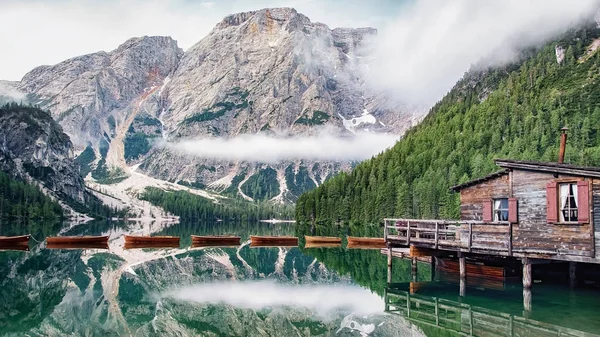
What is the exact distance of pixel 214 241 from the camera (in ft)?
283

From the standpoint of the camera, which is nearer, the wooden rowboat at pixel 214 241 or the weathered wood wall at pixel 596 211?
the weathered wood wall at pixel 596 211

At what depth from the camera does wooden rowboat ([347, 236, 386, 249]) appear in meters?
75.4

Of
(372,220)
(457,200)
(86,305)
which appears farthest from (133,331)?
(372,220)

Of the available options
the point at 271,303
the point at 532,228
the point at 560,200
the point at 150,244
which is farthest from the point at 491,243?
the point at 150,244

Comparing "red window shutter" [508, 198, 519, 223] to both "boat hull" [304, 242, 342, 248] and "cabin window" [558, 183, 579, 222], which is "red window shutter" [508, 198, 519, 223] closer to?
"cabin window" [558, 183, 579, 222]

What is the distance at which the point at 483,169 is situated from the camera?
12962cm

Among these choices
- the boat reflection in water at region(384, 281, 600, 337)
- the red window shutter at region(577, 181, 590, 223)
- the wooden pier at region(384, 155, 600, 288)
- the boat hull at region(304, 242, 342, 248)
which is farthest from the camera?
the boat hull at region(304, 242, 342, 248)

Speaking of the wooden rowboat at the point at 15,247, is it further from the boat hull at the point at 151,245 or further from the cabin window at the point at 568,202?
the cabin window at the point at 568,202

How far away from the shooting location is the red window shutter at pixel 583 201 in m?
27.8

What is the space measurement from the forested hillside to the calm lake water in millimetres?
85937

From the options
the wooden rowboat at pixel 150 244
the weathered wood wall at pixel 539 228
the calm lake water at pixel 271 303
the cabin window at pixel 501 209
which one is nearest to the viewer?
the calm lake water at pixel 271 303

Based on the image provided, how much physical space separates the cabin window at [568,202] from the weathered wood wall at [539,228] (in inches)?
18.6

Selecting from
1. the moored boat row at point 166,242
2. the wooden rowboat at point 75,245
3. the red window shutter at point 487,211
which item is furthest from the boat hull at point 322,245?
the red window shutter at point 487,211

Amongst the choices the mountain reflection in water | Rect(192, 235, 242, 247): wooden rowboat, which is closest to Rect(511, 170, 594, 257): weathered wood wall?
the mountain reflection in water
